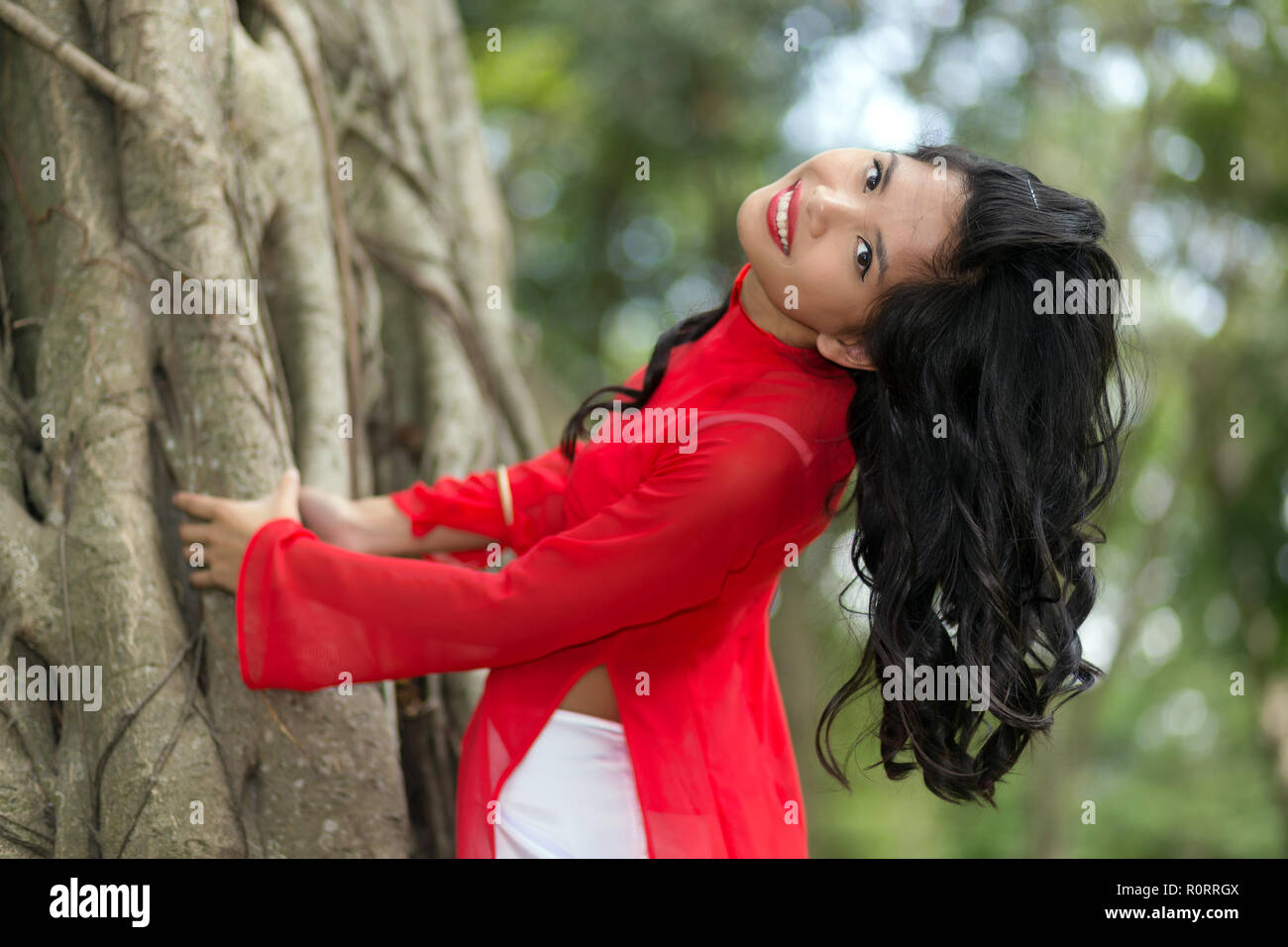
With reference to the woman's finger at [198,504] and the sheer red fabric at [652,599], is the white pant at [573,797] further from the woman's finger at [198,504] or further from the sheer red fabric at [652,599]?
the woman's finger at [198,504]

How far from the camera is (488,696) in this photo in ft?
5.37

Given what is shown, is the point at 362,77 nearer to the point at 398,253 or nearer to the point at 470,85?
the point at 398,253

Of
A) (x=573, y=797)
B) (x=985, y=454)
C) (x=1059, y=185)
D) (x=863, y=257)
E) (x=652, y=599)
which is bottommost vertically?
(x=573, y=797)

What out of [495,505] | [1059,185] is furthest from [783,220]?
[1059,185]

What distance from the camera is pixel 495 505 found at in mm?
1841

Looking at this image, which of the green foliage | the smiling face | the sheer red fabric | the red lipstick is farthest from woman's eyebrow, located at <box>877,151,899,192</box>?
the green foliage

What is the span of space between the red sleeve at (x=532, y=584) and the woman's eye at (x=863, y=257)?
24cm

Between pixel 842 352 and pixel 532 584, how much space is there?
0.51 m

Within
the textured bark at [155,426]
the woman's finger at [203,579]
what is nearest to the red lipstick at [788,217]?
the textured bark at [155,426]

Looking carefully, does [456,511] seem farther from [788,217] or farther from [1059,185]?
[1059,185]

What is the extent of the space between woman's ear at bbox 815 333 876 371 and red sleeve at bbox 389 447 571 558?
0.51 meters

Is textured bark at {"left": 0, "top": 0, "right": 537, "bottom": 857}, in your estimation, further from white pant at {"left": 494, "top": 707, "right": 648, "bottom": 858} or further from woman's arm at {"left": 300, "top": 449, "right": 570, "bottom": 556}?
white pant at {"left": 494, "top": 707, "right": 648, "bottom": 858}
